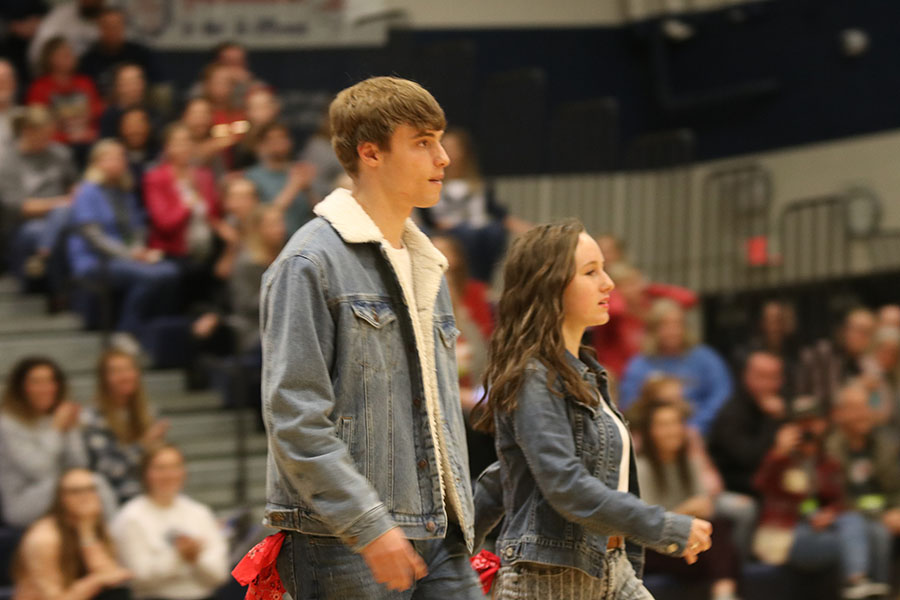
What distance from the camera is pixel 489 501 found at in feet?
11.0

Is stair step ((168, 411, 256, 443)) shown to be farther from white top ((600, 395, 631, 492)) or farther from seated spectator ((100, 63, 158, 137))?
white top ((600, 395, 631, 492))

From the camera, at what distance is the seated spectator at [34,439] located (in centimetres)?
609

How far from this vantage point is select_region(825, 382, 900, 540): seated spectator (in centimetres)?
678

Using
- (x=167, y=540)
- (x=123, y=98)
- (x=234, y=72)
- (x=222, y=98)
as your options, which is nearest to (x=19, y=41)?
(x=123, y=98)

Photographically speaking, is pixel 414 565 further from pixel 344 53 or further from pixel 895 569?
pixel 344 53

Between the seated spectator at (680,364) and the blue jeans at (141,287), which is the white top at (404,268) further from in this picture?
the blue jeans at (141,287)

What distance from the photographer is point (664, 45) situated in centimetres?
1291

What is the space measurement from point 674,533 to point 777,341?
625 cm

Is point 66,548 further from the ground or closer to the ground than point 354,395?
closer to the ground

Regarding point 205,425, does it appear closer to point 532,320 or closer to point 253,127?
point 253,127

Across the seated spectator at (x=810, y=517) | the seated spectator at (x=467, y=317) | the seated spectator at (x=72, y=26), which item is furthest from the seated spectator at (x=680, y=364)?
the seated spectator at (x=72, y=26)

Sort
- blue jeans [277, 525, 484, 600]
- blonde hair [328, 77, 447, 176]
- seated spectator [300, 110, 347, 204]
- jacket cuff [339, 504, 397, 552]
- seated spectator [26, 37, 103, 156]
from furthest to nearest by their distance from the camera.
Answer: seated spectator [26, 37, 103, 156]
seated spectator [300, 110, 347, 204]
blonde hair [328, 77, 447, 176]
blue jeans [277, 525, 484, 600]
jacket cuff [339, 504, 397, 552]

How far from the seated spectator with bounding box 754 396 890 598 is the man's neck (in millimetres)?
3999

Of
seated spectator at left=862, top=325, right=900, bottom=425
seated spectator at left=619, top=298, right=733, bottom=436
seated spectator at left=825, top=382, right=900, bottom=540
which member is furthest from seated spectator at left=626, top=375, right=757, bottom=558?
seated spectator at left=862, top=325, right=900, bottom=425
